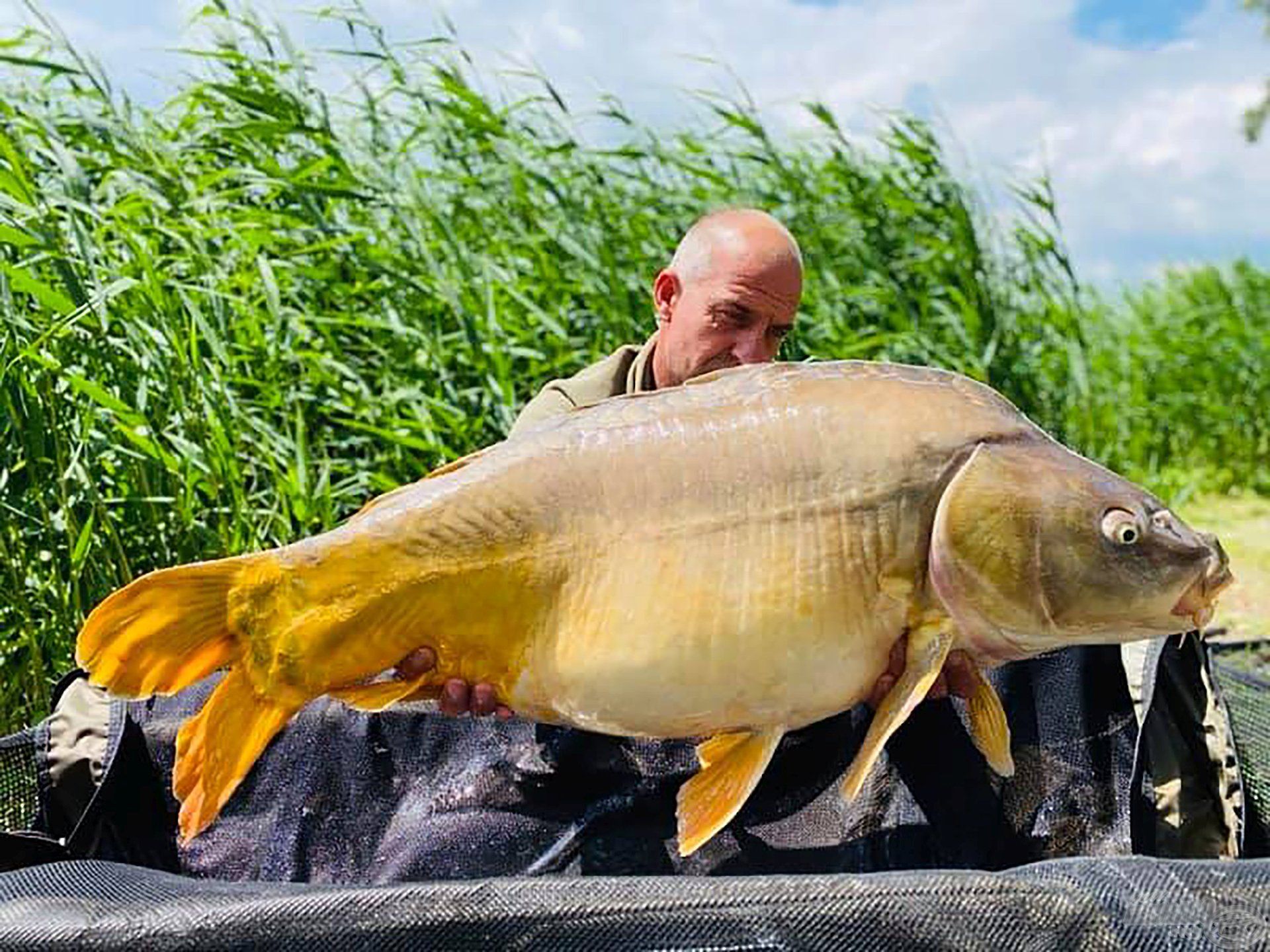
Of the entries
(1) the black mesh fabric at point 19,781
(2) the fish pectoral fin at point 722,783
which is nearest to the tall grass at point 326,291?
(1) the black mesh fabric at point 19,781

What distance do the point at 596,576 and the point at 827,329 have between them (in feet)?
8.52

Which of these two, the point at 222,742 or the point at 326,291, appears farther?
the point at 326,291

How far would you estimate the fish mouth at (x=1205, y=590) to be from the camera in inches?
48.1

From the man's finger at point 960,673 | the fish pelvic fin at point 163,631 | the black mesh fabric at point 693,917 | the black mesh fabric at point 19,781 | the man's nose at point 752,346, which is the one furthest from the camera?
the man's nose at point 752,346

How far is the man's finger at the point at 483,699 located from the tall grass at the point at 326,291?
954 mm

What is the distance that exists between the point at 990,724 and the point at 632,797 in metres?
0.44

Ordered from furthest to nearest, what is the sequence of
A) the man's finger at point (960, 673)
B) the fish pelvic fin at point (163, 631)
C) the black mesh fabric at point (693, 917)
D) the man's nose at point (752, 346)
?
the man's nose at point (752, 346) → the man's finger at point (960, 673) → the fish pelvic fin at point (163, 631) → the black mesh fabric at point (693, 917)

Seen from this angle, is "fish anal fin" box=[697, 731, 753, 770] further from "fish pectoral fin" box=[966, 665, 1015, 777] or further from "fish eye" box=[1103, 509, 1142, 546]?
"fish eye" box=[1103, 509, 1142, 546]

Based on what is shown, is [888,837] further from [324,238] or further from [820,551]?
[324,238]

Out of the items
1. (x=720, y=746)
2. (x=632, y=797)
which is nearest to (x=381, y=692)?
(x=720, y=746)

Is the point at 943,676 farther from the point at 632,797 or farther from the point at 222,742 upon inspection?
the point at 222,742

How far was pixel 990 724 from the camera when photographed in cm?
133

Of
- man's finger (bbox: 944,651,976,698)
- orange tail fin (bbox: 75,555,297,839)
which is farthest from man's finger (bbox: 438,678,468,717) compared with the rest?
man's finger (bbox: 944,651,976,698)

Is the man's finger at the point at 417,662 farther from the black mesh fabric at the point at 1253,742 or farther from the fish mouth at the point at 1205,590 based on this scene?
the black mesh fabric at the point at 1253,742
